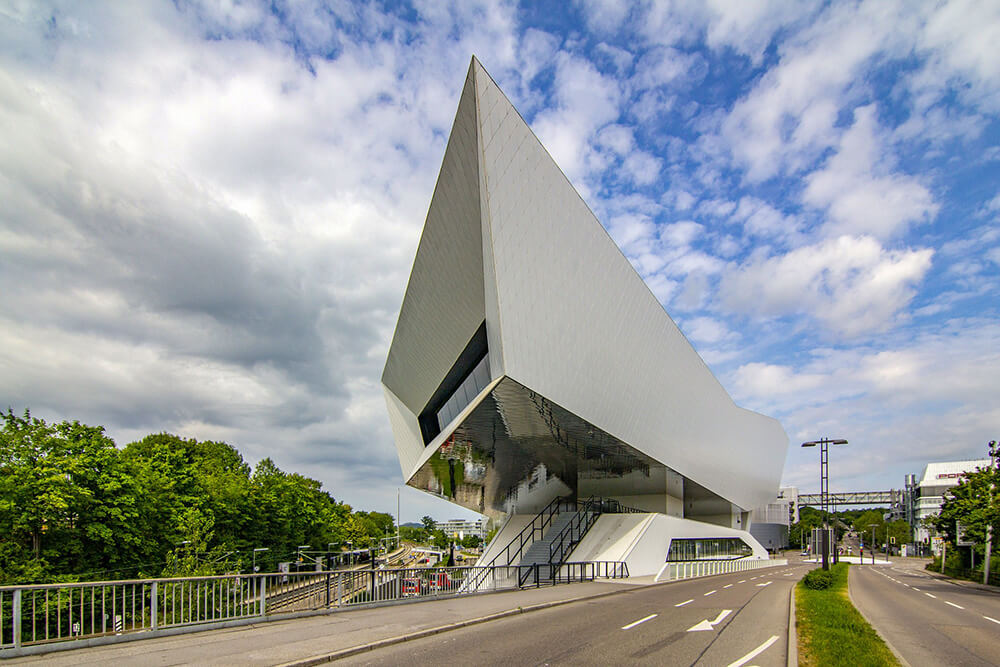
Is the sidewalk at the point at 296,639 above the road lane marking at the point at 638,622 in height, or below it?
above

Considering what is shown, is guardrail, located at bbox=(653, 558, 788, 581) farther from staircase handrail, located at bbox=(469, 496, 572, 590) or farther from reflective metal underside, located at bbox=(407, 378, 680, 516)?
staircase handrail, located at bbox=(469, 496, 572, 590)

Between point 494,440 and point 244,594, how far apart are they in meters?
13.9

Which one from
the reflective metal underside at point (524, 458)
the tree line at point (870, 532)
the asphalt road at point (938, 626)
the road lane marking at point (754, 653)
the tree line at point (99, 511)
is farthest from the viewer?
the tree line at point (870, 532)

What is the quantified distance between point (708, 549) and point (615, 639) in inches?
1270

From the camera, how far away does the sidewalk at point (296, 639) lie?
8148 millimetres

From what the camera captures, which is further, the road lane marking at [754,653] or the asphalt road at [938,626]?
the asphalt road at [938,626]

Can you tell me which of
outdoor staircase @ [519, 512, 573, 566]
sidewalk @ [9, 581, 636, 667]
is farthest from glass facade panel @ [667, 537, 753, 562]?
sidewalk @ [9, 581, 636, 667]

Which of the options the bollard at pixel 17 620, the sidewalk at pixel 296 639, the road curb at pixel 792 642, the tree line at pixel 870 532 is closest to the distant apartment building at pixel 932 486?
the tree line at pixel 870 532

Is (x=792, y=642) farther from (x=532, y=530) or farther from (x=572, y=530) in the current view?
(x=532, y=530)

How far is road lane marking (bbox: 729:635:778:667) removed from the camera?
8.41 metres

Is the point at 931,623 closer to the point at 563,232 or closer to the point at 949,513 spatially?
the point at 563,232

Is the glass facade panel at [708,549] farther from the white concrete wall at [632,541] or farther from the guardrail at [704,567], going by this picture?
the white concrete wall at [632,541]

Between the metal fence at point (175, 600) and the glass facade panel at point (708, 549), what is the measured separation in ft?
62.0

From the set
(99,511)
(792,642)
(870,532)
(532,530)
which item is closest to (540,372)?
(792,642)
